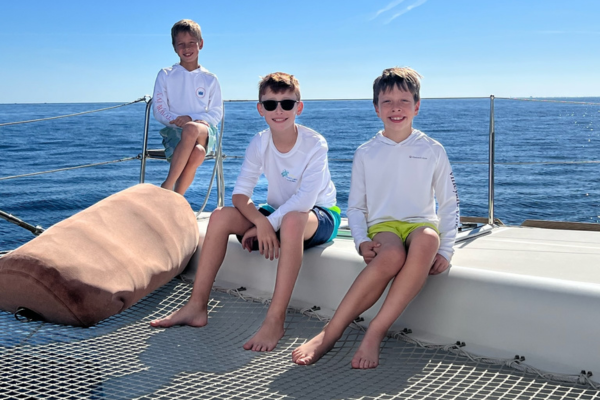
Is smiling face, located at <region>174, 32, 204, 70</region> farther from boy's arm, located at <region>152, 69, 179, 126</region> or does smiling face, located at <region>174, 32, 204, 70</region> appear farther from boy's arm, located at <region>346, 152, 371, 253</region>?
boy's arm, located at <region>346, 152, 371, 253</region>

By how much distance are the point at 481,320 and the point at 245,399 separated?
0.66 metres

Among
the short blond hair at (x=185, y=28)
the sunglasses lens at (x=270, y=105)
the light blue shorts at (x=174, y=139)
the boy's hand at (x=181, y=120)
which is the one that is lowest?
the light blue shorts at (x=174, y=139)

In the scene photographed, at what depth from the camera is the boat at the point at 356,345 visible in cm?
137

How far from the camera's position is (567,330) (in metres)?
1.44

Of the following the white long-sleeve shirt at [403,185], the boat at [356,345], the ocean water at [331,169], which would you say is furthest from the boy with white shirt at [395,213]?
the ocean water at [331,169]

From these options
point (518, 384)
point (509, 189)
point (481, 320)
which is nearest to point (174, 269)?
point (481, 320)

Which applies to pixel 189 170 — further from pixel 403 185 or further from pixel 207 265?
pixel 403 185

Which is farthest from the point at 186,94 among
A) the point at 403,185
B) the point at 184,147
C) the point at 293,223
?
the point at 403,185

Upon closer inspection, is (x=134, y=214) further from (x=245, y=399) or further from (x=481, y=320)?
(x=481, y=320)

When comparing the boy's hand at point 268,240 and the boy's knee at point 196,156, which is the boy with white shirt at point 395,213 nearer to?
the boy's hand at point 268,240

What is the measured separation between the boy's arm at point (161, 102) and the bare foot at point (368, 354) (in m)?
1.61

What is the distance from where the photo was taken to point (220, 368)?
4.86 feet

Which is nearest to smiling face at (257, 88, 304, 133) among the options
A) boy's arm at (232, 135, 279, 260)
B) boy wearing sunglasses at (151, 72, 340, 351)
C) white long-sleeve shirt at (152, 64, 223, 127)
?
boy wearing sunglasses at (151, 72, 340, 351)

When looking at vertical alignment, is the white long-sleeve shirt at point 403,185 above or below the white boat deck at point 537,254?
above
